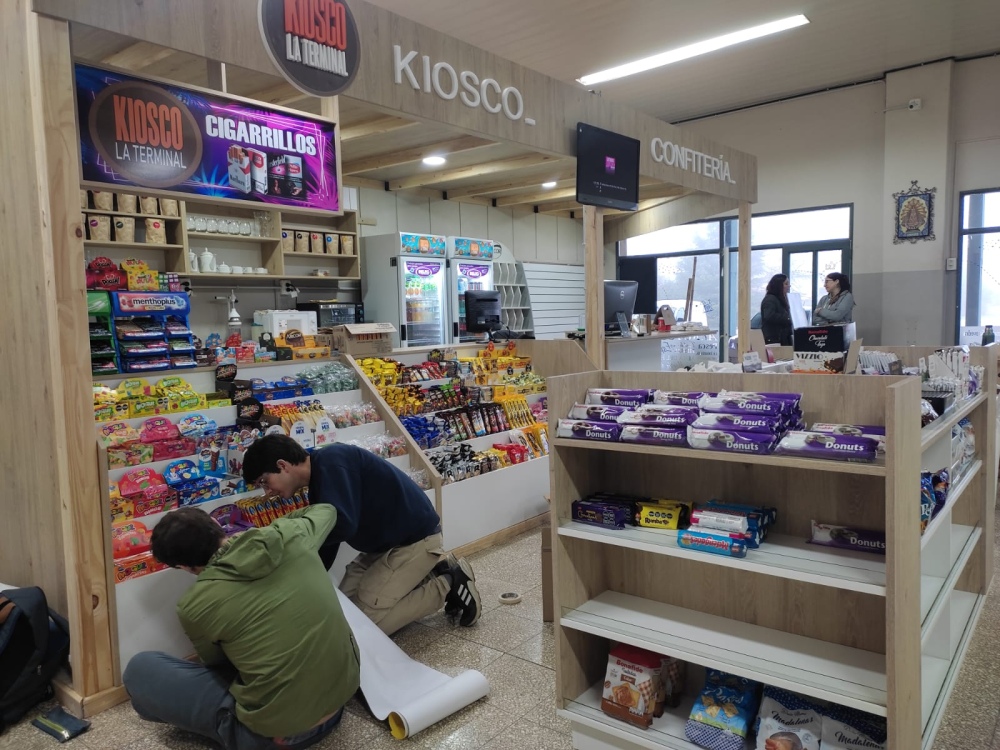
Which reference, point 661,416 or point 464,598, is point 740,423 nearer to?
point 661,416

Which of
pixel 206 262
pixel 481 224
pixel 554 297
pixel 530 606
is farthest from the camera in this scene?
pixel 554 297

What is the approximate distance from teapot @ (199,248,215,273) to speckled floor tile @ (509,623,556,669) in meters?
5.35

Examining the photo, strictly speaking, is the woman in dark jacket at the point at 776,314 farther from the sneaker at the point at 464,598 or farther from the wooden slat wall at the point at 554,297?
the sneaker at the point at 464,598

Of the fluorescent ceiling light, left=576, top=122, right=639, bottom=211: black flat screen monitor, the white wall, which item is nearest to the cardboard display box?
left=576, top=122, right=639, bottom=211: black flat screen monitor

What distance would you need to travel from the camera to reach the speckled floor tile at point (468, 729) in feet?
8.90

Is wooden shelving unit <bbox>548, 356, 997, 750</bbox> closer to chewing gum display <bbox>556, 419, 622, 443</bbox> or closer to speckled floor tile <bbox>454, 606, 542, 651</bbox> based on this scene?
chewing gum display <bbox>556, 419, 622, 443</bbox>

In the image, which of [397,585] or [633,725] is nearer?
[633,725]

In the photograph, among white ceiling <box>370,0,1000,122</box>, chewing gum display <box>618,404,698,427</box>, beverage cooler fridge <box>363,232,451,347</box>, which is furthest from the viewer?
beverage cooler fridge <box>363,232,451,347</box>

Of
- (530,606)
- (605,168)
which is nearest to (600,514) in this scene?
(530,606)

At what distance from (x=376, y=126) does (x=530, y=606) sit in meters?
4.10

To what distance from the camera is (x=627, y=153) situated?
5.50m

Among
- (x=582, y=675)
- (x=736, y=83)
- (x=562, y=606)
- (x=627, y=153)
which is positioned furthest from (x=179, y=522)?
(x=736, y=83)

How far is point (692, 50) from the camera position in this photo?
8.30 meters

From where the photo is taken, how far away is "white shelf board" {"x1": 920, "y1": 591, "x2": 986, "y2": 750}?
2508 mm
